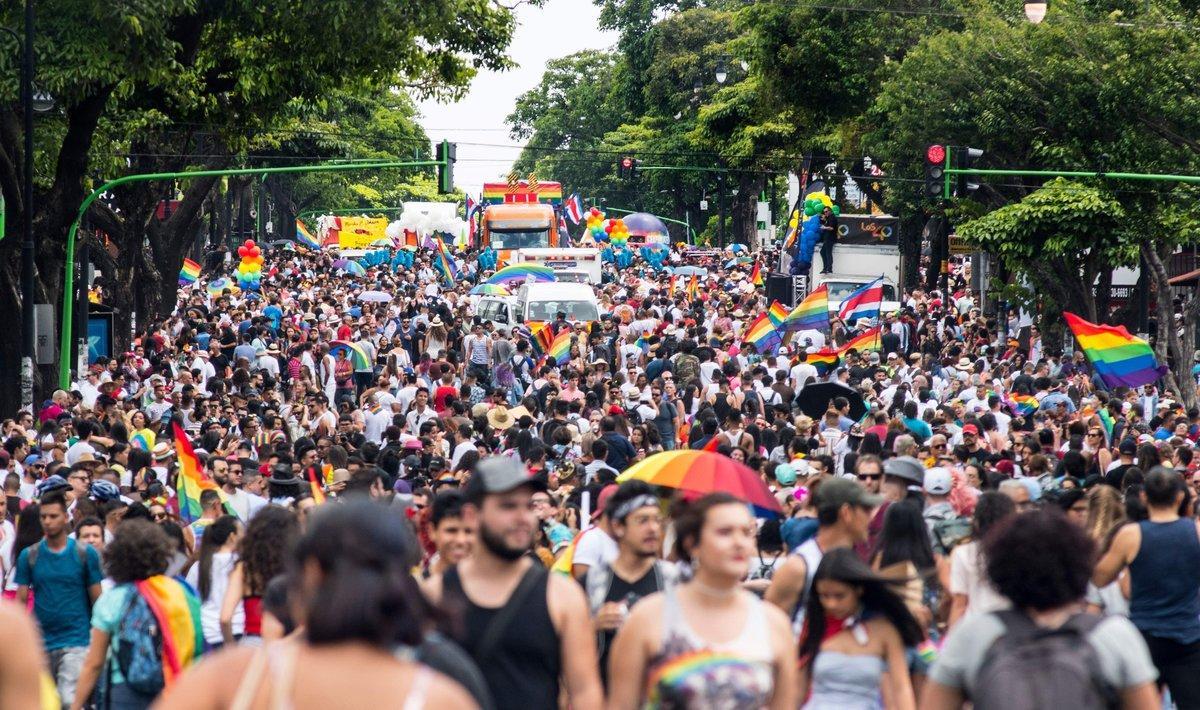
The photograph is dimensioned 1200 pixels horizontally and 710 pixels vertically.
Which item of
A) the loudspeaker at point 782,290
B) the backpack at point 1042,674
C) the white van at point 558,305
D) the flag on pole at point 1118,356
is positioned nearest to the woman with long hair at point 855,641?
the backpack at point 1042,674

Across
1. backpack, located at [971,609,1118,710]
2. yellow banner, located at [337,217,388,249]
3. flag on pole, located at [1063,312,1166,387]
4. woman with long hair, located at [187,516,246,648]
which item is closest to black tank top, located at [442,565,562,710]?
backpack, located at [971,609,1118,710]

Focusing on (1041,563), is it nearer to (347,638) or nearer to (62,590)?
(347,638)

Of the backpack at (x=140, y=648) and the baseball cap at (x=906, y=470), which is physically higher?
the baseball cap at (x=906, y=470)

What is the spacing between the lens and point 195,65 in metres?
23.7

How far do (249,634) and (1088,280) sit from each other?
25302mm

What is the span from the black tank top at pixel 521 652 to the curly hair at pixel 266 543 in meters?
1.99

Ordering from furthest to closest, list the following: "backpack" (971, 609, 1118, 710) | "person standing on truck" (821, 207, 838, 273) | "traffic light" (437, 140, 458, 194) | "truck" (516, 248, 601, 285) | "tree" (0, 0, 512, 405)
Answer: "truck" (516, 248, 601, 285), "person standing on truck" (821, 207, 838, 273), "traffic light" (437, 140, 458, 194), "tree" (0, 0, 512, 405), "backpack" (971, 609, 1118, 710)

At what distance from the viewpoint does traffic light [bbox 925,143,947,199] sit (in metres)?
26.4

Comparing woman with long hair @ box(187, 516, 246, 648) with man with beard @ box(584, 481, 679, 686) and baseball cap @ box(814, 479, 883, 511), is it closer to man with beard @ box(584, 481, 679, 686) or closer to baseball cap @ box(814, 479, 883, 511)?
man with beard @ box(584, 481, 679, 686)

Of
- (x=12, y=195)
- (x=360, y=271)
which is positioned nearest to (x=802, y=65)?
(x=360, y=271)

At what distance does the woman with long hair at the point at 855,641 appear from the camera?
5656 mm

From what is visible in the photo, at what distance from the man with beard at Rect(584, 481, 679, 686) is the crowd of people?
1 cm

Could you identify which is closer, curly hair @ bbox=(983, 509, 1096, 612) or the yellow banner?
curly hair @ bbox=(983, 509, 1096, 612)

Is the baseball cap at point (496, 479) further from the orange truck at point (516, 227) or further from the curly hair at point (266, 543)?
the orange truck at point (516, 227)
